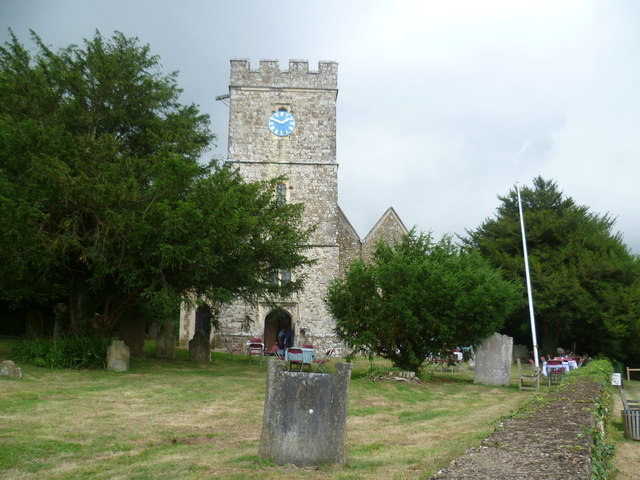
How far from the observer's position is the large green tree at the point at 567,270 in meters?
28.1

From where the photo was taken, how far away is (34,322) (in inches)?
899

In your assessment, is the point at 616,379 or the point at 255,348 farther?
the point at 255,348

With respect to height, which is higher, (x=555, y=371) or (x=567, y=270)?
(x=567, y=270)

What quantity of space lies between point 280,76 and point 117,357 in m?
19.7

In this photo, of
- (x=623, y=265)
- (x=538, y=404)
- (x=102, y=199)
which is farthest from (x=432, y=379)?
(x=623, y=265)

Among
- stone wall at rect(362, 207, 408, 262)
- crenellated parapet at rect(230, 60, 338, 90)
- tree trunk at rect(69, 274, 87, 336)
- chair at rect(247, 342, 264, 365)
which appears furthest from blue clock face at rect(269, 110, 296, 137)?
tree trunk at rect(69, 274, 87, 336)

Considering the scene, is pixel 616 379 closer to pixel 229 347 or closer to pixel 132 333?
pixel 132 333

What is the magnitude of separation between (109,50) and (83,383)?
11.4m

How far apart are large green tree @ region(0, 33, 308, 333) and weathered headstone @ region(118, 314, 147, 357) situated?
1662 mm

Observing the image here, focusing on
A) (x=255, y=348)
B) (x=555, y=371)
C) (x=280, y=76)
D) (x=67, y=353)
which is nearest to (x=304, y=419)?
(x=67, y=353)

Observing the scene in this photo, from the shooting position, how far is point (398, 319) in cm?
1648

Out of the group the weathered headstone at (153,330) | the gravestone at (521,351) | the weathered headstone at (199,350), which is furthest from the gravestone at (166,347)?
the gravestone at (521,351)

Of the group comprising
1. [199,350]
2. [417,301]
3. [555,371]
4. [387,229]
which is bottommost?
[555,371]

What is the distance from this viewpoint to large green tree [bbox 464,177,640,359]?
28094 millimetres
